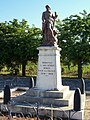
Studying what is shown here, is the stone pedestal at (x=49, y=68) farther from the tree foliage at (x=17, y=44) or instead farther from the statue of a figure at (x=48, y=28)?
the tree foliage at (x=17, y=44)

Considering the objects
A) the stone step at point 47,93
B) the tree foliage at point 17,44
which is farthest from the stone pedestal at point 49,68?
the tree foliage at point 17,44

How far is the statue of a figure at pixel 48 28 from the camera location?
1266cm

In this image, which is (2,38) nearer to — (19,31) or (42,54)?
(19,31)

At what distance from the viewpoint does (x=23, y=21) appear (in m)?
32.1

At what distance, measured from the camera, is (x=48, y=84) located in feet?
40.5

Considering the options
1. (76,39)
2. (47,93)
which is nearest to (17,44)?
(76,39)

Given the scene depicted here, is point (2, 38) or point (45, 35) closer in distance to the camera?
point (45, 35)

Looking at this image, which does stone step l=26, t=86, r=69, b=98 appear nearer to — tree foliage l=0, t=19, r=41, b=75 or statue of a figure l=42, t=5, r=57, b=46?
statue of a figure l=42, t=5, r=57, b=46

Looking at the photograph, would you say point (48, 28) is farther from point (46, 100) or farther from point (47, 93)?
point (46, 100)

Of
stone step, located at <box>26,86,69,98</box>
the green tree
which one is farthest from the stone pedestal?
the green tree

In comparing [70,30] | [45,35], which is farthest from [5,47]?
[45,35]

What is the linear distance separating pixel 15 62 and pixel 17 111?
19.7 metres

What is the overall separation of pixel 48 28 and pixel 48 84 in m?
2.63

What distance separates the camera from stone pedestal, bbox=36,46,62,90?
12.3 m
